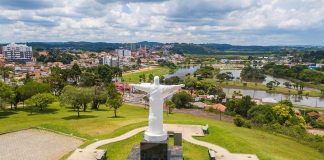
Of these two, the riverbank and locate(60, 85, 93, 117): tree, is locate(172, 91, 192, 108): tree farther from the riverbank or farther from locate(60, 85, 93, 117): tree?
the riverbank

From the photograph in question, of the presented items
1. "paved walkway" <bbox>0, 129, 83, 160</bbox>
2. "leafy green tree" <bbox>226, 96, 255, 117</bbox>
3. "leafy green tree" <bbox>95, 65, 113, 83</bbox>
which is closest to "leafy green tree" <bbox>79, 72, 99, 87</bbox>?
"leafy green tree" <bbox>95, 65, 113, 83</bbox>

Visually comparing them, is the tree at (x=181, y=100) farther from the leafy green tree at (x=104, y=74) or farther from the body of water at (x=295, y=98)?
the body of water at (x=295, y=98)

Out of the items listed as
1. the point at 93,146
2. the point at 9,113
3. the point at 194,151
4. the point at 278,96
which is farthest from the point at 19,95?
the point at 278,96

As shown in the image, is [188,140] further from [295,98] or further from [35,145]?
[295,98]

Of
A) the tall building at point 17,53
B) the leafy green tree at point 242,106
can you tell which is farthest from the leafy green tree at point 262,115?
the tall building at point 17,53

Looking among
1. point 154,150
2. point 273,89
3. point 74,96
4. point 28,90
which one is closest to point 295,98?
point 273,89

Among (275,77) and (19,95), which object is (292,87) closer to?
(275,77)
